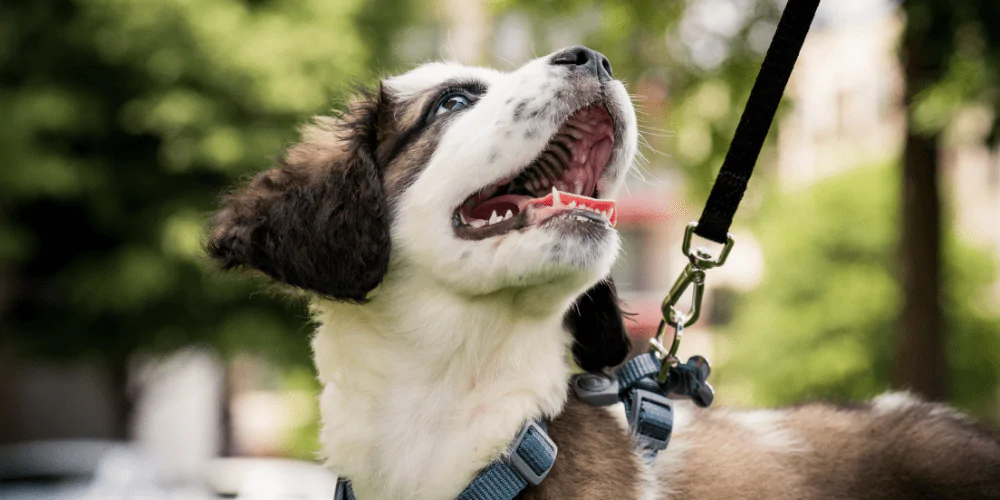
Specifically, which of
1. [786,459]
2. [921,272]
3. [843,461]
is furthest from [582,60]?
[921,272]

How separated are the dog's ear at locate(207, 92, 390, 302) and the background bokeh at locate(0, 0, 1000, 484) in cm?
46

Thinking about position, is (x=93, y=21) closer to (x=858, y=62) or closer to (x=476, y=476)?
(x=476, y=476)

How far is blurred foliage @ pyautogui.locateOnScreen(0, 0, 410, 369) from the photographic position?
42.0 ft

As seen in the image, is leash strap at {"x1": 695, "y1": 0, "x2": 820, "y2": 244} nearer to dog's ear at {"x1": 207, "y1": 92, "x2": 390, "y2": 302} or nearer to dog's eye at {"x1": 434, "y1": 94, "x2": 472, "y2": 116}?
dog's eye at {"x1": 434, "y1": 94, "x2": 472, "y2": 116}

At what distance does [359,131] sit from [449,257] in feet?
2.12

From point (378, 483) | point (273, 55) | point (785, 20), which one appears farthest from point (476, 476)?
point (273, 55)

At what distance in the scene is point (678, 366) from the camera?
9.95 feet

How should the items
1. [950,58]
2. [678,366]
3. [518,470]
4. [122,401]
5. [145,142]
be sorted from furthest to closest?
[122,401] < [145,142] < [950,58] < [678,366] < [518,470]

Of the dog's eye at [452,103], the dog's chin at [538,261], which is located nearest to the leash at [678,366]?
the dog's chin at [538,261]

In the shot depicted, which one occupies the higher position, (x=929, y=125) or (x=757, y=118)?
(x=757, y=118)

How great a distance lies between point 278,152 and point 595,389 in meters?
2.02

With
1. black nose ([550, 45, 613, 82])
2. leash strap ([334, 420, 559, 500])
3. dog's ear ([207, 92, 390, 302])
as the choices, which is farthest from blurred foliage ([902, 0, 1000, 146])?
leash strap ([334, 420, 559, 500])

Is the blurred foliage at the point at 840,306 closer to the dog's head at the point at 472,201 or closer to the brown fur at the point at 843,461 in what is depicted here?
the brown fur at the point at 843,461

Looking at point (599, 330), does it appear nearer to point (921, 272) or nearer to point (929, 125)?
point (929, 125)
